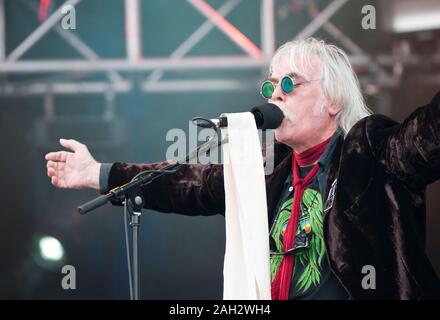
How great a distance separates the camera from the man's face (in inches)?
97.5

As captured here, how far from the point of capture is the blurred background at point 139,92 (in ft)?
12.8

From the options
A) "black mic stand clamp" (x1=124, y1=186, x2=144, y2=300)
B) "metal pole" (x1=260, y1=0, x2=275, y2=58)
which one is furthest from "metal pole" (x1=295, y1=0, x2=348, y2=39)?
"black mic stand clamp" (x1=124, y1=186, x2=144, y2=300)

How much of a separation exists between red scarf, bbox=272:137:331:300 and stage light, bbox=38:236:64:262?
6.45 feet

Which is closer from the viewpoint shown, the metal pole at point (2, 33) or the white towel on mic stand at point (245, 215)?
the white towel on mic stand at point (245, 215)

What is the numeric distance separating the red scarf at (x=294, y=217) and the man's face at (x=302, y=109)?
0.04 m

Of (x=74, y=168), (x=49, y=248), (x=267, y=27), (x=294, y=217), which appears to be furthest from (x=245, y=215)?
(x=49, y=248)

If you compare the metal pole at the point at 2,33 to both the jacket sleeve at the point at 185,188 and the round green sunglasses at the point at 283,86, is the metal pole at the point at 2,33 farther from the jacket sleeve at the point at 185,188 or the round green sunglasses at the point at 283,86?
the round green sunglasses at the point at 283,86

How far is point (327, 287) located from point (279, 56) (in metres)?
0.84

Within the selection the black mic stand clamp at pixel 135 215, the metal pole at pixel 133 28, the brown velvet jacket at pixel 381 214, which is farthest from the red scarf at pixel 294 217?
the metal pole at pixel 133 28

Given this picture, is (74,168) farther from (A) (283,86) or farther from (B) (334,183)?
(B) (334,183)

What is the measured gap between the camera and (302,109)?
2506mm

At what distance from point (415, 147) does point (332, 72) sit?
0.57m

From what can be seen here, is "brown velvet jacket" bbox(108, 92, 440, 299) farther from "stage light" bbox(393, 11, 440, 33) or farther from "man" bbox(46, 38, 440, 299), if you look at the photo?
"stage light" bbox(393, 11, 440, 33)
